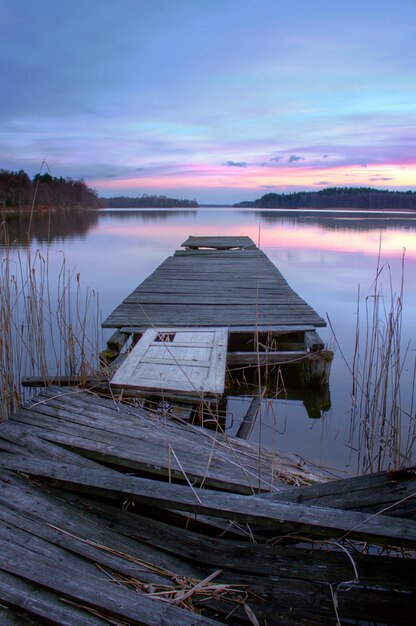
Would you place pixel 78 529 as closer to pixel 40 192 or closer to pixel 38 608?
pixel 38 608

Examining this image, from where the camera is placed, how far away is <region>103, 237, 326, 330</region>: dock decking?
199 inches

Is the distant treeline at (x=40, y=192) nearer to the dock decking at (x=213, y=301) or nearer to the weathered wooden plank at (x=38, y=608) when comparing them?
the dock decking at (x=213, y=301)

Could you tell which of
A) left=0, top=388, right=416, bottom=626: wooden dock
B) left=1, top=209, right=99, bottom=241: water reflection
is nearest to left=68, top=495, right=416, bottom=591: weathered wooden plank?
left=0, top=388, right=416, bottom=626: wooden dock

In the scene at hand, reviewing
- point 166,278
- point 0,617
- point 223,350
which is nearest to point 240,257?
point 166,278

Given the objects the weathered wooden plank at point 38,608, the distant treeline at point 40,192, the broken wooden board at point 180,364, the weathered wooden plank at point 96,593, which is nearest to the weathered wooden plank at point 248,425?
the broken wooden board at point 180,364

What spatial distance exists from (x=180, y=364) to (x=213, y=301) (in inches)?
106

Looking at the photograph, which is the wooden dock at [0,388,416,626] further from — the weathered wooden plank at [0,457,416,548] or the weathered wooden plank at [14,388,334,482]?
the weathered wooden plank at [14,388,334,482]

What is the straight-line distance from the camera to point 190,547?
1679mm

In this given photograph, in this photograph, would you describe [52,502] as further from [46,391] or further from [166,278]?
[166,278]

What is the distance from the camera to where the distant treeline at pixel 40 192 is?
4172 centimetres

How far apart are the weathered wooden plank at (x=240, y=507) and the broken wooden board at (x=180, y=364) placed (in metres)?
1.07

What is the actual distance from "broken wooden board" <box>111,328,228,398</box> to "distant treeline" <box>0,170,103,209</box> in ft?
115

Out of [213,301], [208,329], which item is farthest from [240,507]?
[213,301]

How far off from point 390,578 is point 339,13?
35.5 ft
